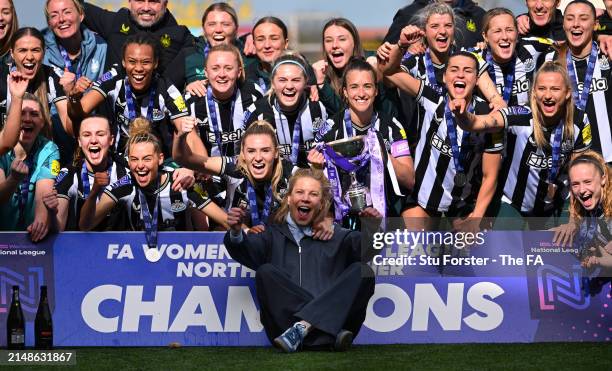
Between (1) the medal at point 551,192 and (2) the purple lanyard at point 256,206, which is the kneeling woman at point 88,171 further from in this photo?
(1) the medal at point 551,192

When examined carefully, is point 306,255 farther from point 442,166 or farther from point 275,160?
point 442,166

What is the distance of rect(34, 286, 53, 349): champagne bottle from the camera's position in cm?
740

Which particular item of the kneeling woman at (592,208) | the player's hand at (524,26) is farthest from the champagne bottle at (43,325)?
the player's hand at (524,26)

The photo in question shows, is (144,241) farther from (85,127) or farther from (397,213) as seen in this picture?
(397,213)

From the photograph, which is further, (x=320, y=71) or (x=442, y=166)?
(x=320, y=71)

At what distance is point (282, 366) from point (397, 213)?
203 cm

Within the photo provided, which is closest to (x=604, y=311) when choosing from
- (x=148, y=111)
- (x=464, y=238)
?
(x=464, y=238)

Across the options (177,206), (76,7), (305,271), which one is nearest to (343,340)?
(305,271)

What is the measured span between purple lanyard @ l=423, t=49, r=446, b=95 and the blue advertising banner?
157 cm

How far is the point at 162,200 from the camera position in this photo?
8008mm

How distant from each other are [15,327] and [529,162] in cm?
355

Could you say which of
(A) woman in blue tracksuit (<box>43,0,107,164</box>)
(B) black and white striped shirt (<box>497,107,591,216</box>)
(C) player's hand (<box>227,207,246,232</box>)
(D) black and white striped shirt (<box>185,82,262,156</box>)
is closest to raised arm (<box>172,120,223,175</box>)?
(D) black and white striped shirt (<box>185,82,262,156</box>)

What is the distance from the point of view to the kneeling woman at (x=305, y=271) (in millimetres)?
7023

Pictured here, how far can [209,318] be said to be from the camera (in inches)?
294
